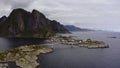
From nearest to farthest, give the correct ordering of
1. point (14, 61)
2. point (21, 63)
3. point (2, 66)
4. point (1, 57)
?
point (2, 66)
point (21, 63)
point (14, 61)
point (1, 57)

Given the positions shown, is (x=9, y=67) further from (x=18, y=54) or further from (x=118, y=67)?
(x=118, y=67)

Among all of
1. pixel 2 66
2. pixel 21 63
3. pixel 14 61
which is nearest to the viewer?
pixel 2 66

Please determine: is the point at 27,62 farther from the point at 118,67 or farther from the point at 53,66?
the point at 118,67

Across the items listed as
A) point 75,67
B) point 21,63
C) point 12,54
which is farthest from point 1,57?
point 75,67

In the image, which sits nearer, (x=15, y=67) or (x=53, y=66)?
(x=15, y=67)

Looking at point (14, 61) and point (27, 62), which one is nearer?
point (27, 62)

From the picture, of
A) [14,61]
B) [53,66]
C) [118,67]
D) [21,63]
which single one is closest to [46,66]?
[53,66]

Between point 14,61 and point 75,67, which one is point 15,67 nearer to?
point 14,61

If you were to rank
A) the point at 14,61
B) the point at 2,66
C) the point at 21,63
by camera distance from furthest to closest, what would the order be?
the point at 14,61 < the point at 21,63 < the point at 2,66
